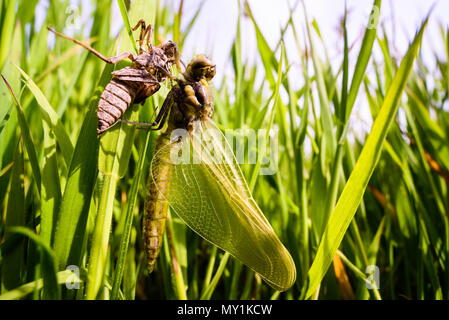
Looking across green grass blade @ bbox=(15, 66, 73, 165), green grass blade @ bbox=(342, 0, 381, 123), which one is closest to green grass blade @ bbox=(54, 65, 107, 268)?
green grass blade @ bbox=(15, 66, 73, 165)

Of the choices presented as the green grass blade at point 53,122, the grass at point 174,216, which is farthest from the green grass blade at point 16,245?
the green grass blade at point 53,122

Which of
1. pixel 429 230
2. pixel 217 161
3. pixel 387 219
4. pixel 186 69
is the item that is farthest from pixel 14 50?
pixel 429 230

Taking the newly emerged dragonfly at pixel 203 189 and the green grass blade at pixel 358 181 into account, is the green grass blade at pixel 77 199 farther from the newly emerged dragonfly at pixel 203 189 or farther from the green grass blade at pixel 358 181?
the green grass blade at pixel 358 181

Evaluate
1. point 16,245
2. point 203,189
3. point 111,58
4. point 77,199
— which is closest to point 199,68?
point 111,58

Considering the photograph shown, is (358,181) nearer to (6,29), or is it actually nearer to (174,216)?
(174,216)

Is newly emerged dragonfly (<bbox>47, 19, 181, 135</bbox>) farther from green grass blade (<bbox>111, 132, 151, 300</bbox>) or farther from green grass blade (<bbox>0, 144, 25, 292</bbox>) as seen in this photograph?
green grass blade (<bbox>0, 144, 25, 292</bbox>)

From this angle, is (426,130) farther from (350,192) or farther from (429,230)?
(350,192)
